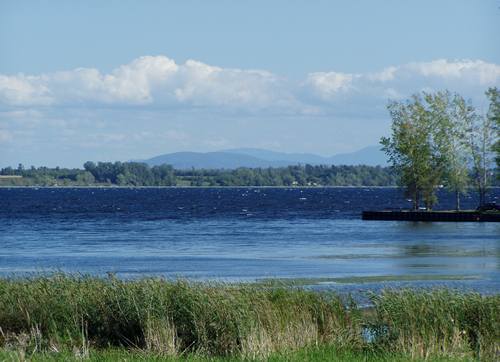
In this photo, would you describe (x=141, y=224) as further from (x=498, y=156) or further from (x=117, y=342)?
(x=117, y=342)

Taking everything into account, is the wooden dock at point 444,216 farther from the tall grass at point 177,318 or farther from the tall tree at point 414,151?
the tall grass at point 177,318

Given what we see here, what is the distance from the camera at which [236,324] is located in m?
24.6

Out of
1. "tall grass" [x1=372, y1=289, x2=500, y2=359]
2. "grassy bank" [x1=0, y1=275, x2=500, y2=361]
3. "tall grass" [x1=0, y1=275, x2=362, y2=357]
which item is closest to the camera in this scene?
"tall grass" [x1=372, y1=289, x2=500, y2=359]

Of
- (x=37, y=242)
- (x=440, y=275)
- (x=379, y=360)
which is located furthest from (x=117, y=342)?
(x=37, y=242)

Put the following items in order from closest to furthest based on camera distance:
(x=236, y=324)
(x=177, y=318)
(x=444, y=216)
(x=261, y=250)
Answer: (x=236, y=324) → (x=177, y=318) → (x=261, y=250) → (x=444, y=216)

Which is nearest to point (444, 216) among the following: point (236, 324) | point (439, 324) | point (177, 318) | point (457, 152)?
point (457, 152)

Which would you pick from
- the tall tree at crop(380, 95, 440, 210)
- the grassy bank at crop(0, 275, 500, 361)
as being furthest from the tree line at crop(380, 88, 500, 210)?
the grassy bank at crop(0, 275, 500, 361)

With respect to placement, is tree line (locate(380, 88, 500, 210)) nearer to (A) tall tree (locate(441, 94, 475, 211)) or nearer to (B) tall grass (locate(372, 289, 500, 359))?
(A) tall tree (locate(441, 94, 475, 211))

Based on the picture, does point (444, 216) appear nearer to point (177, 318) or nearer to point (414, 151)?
point (414, 151)

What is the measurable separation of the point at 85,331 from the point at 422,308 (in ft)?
27.9

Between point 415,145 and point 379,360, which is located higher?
point 415,145

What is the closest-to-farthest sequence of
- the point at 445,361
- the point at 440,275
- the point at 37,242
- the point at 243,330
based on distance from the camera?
the point at 445,361
the point at 243,330
the point at 440,275
the point at 37,242

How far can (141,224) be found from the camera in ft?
345

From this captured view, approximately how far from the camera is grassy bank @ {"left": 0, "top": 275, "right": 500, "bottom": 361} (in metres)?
23.5
